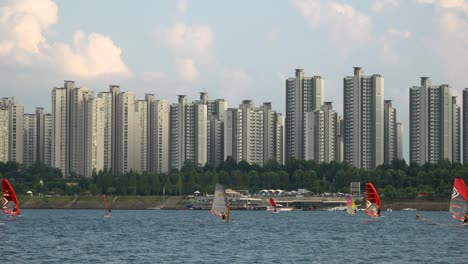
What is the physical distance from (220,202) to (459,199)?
37.3m

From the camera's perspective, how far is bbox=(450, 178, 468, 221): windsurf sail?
108 metres

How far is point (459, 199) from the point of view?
109125 mm

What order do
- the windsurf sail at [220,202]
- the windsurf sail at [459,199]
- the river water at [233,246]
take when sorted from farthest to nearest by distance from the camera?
the windsurf sail at [220,202] → the windsurf sail at [459,199] → the river water at [233,246]

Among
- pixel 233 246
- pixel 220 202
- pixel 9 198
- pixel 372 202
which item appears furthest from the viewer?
pixel 372 202

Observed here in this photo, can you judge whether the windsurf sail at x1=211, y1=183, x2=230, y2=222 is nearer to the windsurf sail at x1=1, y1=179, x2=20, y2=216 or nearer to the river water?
the river water

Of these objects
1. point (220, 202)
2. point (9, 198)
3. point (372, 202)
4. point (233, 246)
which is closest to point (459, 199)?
point (233, 246)

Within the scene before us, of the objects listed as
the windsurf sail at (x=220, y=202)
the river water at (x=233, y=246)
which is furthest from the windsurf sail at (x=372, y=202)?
the windsurf sail at (x=220, y=202)

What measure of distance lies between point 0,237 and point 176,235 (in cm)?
1949

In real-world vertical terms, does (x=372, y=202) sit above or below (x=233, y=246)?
above

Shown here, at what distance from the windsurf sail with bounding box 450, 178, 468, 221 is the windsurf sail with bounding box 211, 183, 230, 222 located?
3178cm

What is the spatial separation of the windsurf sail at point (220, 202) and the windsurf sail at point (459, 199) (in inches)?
1251

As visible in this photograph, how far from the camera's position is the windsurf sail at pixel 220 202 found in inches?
5211

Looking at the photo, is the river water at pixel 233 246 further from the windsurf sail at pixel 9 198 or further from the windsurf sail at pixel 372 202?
the windsurf sail at pixel 372 202

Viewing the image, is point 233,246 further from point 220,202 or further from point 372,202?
point 372,202
